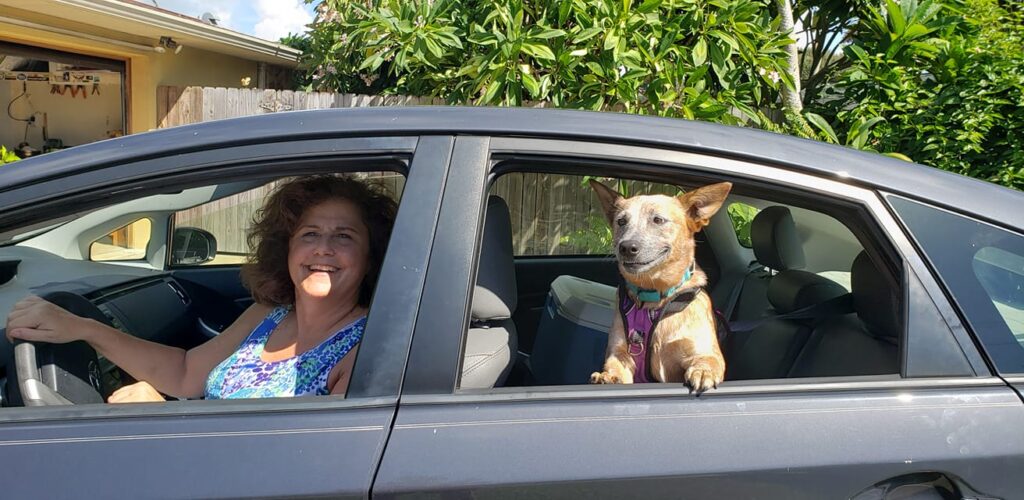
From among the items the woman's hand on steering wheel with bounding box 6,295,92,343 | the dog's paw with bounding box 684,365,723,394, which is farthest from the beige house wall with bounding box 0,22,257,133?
the dog's paw with bounding box 684,365,723,394

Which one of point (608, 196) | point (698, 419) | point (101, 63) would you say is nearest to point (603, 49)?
point (608, 196)

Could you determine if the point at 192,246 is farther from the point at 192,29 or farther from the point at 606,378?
the point at 192,29

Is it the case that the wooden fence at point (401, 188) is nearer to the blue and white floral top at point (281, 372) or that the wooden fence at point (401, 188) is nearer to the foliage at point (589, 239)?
the foliage at point (589, 239)

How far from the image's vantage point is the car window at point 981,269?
1494 millimetres

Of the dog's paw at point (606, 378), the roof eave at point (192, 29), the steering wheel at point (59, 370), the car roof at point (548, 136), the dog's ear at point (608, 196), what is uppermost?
the roof eave at point (192, 29)

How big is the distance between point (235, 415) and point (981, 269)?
155 centimetres

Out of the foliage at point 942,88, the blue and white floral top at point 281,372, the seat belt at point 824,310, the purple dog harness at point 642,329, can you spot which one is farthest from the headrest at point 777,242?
the foliage at point 942,88

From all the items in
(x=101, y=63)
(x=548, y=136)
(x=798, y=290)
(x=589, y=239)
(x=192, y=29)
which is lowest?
(x=589, y=239)

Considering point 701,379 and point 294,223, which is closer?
point 701,379

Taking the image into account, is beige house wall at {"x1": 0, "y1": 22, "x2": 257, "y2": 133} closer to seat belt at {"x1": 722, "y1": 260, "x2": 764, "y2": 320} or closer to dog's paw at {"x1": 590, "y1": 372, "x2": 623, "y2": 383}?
seat belt at {"x1": 722, "y1": 260, "x2": 764, "y2": 320}

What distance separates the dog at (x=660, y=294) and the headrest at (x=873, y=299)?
399 mm

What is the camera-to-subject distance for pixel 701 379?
1.48m

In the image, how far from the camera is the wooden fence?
2965mm

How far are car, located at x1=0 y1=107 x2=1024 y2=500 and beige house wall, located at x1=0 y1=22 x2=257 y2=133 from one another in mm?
6770
